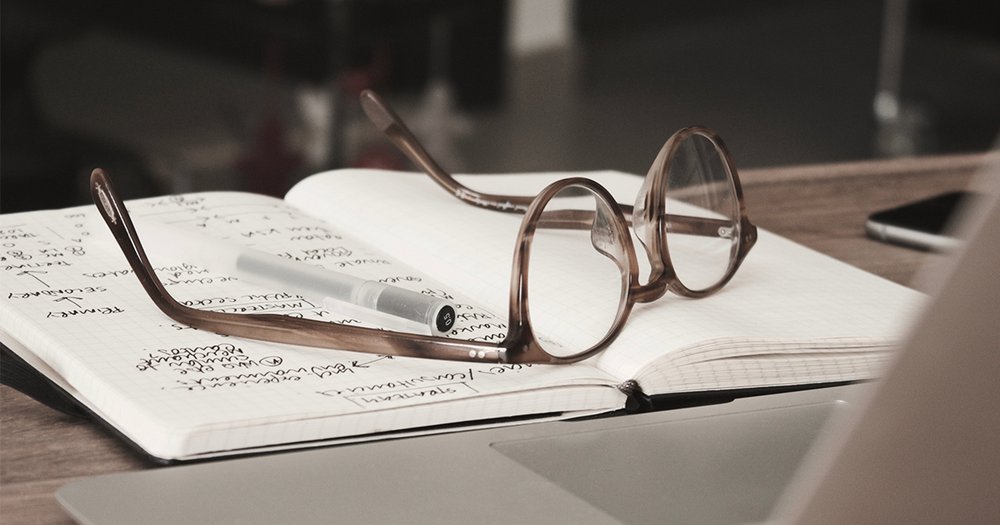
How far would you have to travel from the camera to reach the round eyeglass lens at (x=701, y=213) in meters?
0.53

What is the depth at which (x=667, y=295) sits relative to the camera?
1.68 ft

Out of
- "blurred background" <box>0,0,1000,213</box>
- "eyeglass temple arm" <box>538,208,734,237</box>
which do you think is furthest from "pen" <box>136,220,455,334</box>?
"blurred background" <box>0,0,1000,213</box>

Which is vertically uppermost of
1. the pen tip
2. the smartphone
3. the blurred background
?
the pen tip

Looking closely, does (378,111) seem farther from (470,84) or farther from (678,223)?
(470,84)

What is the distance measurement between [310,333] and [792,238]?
34 cm

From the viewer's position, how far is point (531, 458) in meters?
0.38

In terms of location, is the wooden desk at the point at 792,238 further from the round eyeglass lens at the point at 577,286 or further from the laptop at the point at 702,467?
the round eyeglass lens at the point at 577,286

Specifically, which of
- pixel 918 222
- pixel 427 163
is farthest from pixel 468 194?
pixel 918 222

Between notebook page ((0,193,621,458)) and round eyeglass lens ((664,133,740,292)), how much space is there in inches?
4.0

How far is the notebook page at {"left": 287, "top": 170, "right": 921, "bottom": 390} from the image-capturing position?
46 cm

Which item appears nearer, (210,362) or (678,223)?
(210,362)

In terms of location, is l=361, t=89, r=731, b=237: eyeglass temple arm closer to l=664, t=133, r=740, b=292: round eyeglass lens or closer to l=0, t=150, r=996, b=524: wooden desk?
l=664, t=133, r=740, b=292: round eyeglass lens

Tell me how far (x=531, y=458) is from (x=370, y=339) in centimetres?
8

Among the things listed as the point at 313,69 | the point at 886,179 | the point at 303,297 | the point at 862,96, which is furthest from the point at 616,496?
the point at 862,96
